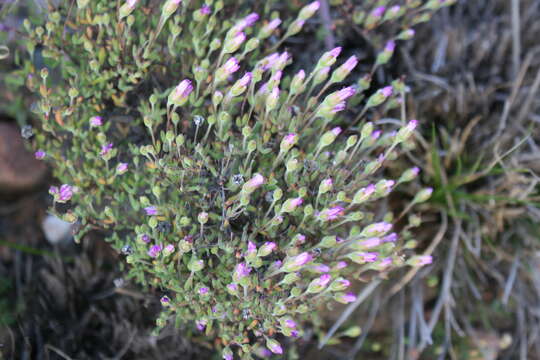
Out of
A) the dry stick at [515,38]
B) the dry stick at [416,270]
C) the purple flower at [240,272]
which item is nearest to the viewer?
the purple flower at [240,272]

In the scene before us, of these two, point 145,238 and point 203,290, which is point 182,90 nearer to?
point 145,238

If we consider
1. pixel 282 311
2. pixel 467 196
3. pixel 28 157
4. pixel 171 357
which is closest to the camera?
pixel 282 311

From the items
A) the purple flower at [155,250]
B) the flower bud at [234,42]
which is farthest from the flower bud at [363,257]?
the flower bud at [234,42]

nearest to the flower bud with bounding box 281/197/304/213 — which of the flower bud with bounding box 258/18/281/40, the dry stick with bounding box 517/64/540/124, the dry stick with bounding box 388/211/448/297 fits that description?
the flower bud with bounding box 258/18/281/40

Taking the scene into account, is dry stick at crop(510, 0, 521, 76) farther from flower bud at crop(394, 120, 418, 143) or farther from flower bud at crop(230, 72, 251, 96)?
flower bud at crop(230, 72, 251, 96)

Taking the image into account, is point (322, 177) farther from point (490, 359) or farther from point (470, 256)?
point (490, 359)

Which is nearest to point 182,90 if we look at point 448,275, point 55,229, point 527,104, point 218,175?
point 218,175

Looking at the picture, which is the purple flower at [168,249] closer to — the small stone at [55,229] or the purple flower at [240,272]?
the purple flower at [240,272]

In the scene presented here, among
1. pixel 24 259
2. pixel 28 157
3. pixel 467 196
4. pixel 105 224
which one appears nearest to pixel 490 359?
pixel 467 196

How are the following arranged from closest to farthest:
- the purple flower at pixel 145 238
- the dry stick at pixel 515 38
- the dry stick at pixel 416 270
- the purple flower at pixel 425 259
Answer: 1. the purple flower at pixel 145 238
2. the purple flower at pixel 425 259
3. the dry stick at pixel 416 270
4. the dry stick at pixel 515 38
